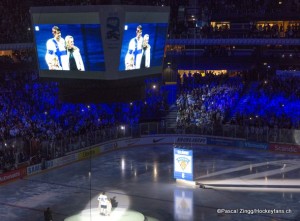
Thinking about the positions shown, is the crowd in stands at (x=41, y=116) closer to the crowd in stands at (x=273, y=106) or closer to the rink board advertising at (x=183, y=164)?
the crowd in stands at (x=273, y=106)

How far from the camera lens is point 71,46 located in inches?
994

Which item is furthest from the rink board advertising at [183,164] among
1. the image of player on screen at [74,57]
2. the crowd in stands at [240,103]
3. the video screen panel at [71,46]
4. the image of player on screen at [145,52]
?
the crowd in stands at [240,103]

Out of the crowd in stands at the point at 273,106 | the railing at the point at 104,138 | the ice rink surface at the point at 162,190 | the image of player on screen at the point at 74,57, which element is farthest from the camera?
the crowd in stands at the point at 273,106

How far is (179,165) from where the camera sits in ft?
100.0

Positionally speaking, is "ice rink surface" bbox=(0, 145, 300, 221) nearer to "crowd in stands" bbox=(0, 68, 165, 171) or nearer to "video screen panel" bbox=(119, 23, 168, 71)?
"crowd in stands" bbox=(0, 68, 165, 171)

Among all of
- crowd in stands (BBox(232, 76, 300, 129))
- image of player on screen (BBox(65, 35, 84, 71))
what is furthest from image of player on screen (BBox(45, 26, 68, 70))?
crowd in stands (BBox(232, 76, 300, 129))

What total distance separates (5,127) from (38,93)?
781 cm

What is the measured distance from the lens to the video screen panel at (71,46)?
2469cm

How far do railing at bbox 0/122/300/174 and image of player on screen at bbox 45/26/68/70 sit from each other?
8.54 meters

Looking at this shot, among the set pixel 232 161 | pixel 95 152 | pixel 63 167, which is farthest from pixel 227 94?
pixel 63 167

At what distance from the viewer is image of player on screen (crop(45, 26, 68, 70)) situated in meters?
25.4

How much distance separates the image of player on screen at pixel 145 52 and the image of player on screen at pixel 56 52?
401 centimetres

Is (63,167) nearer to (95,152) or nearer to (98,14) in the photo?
(95,152)

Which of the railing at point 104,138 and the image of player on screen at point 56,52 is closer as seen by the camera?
the image of player on screen at point 56,52
